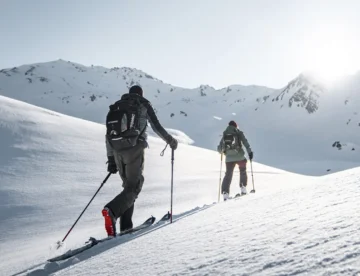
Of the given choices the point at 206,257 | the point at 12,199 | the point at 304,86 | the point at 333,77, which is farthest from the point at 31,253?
the point at 333,77

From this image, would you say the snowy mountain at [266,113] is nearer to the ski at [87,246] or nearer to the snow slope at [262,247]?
the ski at [87,246]

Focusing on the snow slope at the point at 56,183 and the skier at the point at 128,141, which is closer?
the skier at the point at 128,141

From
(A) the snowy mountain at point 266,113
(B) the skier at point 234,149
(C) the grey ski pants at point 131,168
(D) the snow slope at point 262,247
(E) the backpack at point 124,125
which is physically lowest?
(D) the snow slope at point 262,247

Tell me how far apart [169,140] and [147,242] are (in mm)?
1835

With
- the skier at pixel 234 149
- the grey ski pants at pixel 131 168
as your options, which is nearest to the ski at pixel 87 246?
the grey ski pants at pixel 131 168

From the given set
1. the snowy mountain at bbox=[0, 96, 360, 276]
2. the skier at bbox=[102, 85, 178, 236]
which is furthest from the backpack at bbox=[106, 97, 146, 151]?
the snowy mountain at bbox=[0, 96, 360, 276]

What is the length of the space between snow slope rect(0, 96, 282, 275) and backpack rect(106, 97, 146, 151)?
1.41 m

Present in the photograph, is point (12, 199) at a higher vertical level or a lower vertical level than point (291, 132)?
lower

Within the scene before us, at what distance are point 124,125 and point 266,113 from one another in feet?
285

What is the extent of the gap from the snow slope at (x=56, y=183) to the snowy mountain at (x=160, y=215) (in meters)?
0.02

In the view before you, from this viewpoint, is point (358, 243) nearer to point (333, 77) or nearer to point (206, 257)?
point (206, 257)

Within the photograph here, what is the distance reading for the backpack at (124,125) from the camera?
4281 mm

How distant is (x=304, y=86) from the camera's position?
88688 mm

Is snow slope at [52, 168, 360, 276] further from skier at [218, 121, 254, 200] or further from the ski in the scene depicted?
skier at [218, 121, 254, 200]
